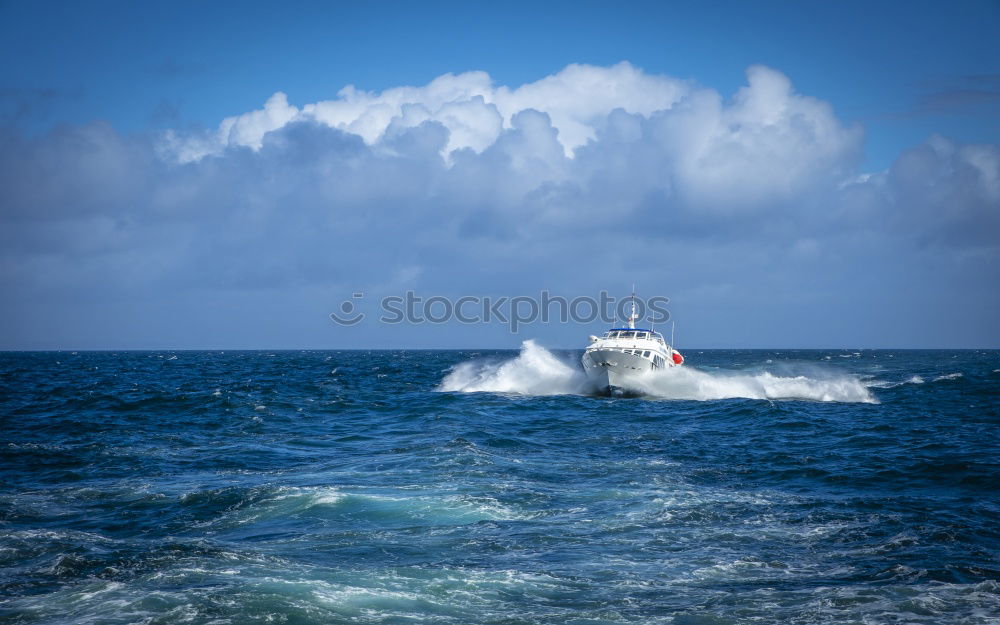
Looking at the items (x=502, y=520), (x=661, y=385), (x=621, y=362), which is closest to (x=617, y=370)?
(x=621, y=362)

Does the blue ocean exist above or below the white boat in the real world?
below

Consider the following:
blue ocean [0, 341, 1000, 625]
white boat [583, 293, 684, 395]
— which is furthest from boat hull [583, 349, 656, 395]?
blue ocean [0, 341, 1000, 625]

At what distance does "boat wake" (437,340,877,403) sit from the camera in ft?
168

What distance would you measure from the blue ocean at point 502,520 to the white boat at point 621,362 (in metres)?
10.9

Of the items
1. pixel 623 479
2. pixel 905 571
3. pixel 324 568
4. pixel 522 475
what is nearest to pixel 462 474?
pixel 522 475

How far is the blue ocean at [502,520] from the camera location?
12.0 m

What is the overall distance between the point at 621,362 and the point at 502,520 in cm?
3220

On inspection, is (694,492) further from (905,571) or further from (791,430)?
(791,430)

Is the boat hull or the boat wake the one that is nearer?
the boat hull

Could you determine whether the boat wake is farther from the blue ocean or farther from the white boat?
the blue ocean

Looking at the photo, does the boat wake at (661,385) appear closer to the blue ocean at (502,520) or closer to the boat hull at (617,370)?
the boat hull at (617,370)

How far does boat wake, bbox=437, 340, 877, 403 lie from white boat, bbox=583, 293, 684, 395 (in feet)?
2.26

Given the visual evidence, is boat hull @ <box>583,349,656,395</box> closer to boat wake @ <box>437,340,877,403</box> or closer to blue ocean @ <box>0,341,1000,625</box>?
boat wake @ <box>437,340,877,403</box>

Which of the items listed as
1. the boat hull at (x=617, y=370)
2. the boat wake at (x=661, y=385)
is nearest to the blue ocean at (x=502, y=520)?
the boat hull at (x=617, y=370)
